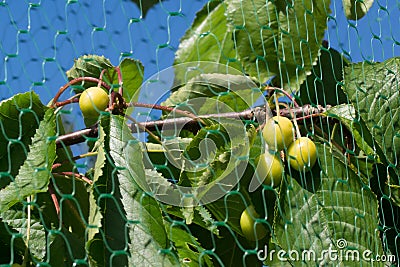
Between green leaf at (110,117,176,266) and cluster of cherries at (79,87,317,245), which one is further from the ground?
cluster of cherries at (79,87,317,245)

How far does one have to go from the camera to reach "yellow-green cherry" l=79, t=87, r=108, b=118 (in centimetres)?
103

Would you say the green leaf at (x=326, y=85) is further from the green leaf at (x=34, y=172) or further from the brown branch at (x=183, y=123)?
the green leaf at (x=34, y=172)

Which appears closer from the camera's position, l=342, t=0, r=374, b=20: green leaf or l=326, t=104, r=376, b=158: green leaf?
l=326, t=104, r=376, b=158: green leaf

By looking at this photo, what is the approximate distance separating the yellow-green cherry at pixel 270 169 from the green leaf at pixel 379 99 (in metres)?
0.19

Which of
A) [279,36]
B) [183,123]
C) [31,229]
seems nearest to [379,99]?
[279,36]

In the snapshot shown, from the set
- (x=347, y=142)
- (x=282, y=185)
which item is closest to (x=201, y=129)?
(x=282, y=185)

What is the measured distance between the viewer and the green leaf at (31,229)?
1.01 metres

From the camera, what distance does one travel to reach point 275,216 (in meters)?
1.05

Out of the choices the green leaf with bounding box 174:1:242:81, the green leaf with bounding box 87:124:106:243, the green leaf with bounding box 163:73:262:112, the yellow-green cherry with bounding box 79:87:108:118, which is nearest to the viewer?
the green leaf with bounding box 87:124:106:243

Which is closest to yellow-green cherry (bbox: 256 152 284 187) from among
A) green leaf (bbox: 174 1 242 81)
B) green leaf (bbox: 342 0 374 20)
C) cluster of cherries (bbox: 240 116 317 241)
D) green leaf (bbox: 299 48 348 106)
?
cluster of cherries (bbox: 240 116 317 241)

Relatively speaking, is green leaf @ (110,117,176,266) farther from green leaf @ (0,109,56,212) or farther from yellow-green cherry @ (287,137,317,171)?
yellow-green cherry @ (287,137,317,171)

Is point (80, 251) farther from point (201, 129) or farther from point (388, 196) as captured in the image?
point (388, 196)

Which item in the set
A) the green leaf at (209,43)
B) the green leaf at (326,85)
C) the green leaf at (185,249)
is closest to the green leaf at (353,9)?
the green leaf at (326,85)

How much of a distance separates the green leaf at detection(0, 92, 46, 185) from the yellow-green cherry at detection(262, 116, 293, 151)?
0.88 feet
